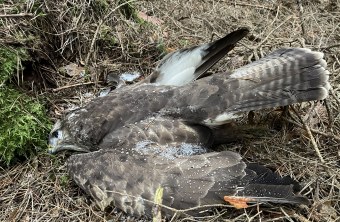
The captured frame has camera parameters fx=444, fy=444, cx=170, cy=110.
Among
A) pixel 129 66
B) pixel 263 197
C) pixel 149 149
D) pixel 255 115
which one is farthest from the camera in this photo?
pixel 129 66

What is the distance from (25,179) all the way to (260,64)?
94.7 inches

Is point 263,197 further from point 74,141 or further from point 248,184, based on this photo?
point 74,141

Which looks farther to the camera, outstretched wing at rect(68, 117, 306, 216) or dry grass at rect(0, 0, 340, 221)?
dry grass at rect(0, 0, 340, 221)

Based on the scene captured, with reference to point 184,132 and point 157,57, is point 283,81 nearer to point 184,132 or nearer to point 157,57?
point 184,132

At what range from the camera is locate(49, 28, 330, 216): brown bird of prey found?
3420mm

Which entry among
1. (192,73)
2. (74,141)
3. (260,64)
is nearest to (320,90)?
(260,64)

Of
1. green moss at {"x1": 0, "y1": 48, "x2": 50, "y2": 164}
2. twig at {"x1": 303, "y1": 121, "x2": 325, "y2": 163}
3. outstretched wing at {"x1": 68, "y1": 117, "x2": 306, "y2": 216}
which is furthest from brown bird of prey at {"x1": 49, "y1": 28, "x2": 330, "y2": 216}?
twig at {"x1": 303, "y1": 121, "x2": 325, "y2": 163}

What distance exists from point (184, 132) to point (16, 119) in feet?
5.25

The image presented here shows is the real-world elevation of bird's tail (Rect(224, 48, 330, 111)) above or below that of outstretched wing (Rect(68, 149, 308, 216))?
above

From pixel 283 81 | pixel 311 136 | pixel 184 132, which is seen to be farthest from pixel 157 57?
pixel 311 136

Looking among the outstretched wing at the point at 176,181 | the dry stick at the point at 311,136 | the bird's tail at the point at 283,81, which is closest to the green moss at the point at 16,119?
the outstretched wing at the point at 176,181

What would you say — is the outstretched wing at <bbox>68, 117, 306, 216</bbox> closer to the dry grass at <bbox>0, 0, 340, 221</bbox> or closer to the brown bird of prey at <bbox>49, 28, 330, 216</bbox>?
the brown bird of prey at <bbox>49, 28, 330, 216</bbox>

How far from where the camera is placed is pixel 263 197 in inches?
130

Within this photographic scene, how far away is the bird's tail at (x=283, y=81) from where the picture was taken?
379 cm
